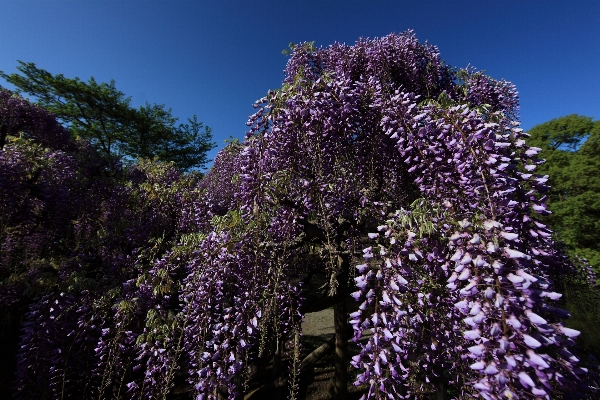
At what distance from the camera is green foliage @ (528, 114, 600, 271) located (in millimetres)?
10633

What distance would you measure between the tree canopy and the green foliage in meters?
19.4

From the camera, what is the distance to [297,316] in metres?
2.92

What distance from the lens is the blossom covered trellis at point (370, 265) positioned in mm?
1367

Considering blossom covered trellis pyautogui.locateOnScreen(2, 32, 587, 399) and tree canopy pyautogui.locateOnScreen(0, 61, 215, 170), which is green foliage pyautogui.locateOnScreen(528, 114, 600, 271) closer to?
blossom covered trellis pyautogui.locateOnScreen(2, 32, 587, 399)

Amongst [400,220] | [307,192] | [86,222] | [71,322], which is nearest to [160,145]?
[86,222]

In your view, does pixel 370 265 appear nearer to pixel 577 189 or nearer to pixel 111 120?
pixel 577 189

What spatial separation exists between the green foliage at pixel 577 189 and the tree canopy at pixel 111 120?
1942cm

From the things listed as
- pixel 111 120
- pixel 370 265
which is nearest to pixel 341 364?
pixel 370 265

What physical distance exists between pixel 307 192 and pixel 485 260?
72.8 inches

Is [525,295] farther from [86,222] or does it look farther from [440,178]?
[86,222]

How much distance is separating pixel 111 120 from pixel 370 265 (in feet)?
69.1

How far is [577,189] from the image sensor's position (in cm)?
1138

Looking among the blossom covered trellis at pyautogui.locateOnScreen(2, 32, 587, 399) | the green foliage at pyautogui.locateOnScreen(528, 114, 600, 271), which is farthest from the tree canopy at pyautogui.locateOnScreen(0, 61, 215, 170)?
the green foliage at pyautogui.locateOnScreen(528, 114, 600, 271)

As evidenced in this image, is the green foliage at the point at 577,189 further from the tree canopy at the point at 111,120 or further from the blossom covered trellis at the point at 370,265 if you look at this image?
the tree canopy at the point at 111,120
